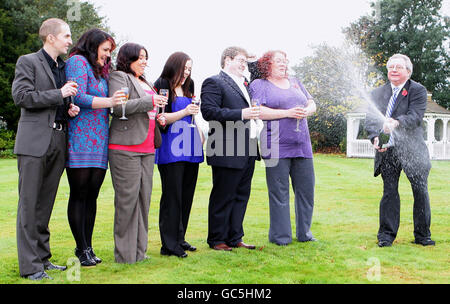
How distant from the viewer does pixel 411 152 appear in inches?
223

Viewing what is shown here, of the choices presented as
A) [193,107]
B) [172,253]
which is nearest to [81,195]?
[172,253]

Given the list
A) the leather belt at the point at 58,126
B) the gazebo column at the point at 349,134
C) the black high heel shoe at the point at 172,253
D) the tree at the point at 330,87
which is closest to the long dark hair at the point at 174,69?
the leather belt at the point at 58,126

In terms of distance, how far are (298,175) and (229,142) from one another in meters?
1.08

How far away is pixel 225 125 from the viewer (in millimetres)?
5355

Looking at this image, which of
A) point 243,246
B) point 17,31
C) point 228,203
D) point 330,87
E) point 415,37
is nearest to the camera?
point 228,203

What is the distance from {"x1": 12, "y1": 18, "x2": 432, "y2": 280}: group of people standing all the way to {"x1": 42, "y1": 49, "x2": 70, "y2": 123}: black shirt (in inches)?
0.4

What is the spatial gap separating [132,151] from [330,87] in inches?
1158

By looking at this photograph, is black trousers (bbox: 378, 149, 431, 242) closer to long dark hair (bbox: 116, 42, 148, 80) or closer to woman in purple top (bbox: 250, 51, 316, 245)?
woman in purple top (bbox: 250, 51, 316, 245)

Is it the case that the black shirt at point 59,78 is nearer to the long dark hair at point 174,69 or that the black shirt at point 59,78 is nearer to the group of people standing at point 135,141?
the group of people standing at point 135,141

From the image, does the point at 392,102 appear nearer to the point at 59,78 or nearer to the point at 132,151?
the point at 132,151

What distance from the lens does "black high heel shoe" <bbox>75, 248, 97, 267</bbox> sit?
4.63 m

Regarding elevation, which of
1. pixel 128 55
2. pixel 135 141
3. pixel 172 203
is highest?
pixel 128 55

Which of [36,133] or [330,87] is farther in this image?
[330,87]

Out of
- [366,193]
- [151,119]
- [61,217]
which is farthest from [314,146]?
[151,119]
